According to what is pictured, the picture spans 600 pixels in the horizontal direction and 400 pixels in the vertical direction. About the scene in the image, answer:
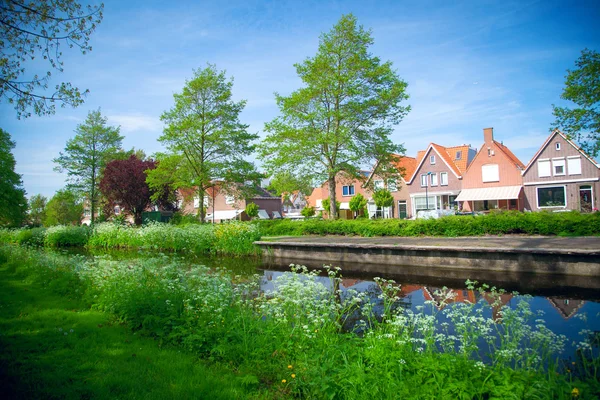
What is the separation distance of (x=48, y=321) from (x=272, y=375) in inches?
163

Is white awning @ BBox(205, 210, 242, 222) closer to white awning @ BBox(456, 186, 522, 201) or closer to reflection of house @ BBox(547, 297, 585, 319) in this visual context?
white awning @ BBox(456, 186, 522, 201)

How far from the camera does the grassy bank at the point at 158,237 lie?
19016 millimetres

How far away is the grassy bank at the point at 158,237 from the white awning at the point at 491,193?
2685cm

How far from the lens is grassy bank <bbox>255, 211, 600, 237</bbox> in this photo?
14969 millimetres

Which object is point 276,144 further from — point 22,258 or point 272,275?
point 22,258

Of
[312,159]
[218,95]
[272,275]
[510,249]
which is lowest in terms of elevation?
[272,275]

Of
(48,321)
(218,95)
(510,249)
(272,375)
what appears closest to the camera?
(272,375)

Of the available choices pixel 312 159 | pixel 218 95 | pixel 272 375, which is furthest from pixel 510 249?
pixel 218 95

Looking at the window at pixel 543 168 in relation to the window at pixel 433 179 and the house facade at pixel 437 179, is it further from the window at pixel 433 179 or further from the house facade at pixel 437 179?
the window at pixel 433 179

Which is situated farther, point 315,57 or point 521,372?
point 315,57

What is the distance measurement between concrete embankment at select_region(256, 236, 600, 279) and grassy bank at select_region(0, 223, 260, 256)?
132 inches

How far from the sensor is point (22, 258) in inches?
529

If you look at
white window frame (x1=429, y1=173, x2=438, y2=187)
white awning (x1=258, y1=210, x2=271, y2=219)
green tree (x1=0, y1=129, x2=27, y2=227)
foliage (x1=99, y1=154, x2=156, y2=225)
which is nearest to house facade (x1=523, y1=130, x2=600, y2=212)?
white window frame (x1=429, y1=173, x2=438, y2=187)

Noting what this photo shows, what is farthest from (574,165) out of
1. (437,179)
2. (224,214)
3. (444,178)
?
(224,214)
